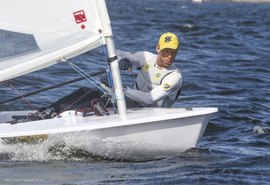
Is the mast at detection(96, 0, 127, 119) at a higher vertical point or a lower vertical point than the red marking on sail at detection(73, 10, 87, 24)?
lower

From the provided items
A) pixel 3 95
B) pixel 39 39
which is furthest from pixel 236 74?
pixel 39 39

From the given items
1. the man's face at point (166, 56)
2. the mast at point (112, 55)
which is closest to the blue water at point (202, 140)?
the mast at point (112, 55)

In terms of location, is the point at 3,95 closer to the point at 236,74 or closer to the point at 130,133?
the point at 130,133

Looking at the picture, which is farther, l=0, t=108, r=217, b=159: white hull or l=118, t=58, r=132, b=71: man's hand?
l=118, t=58, r=132, b=71: man's hand

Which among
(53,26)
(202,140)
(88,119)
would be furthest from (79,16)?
(202,140)

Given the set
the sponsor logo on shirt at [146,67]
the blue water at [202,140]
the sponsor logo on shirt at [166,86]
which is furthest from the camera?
the sponsor logo on shirt at [146,67]

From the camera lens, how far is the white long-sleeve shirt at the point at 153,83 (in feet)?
21.6

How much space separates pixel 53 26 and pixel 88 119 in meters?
0.90

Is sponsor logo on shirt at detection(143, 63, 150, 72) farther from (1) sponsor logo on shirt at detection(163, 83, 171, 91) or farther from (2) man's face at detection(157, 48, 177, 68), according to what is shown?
(1) sponsor logo on shirt at detection(163, 83, 171, 91)

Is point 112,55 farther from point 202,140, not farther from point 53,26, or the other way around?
point 202,140

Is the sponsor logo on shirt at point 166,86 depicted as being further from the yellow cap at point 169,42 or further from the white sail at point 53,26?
the white sail at point 53,26

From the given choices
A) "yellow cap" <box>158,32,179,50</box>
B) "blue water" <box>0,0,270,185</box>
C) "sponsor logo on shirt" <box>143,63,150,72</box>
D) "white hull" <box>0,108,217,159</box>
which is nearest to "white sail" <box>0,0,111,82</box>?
"blue water" <box>0,0,270,185</box>

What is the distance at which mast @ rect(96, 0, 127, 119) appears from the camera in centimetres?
602

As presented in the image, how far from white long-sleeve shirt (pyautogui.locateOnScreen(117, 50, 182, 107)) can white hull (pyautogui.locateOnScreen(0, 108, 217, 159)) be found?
213 millimetres
